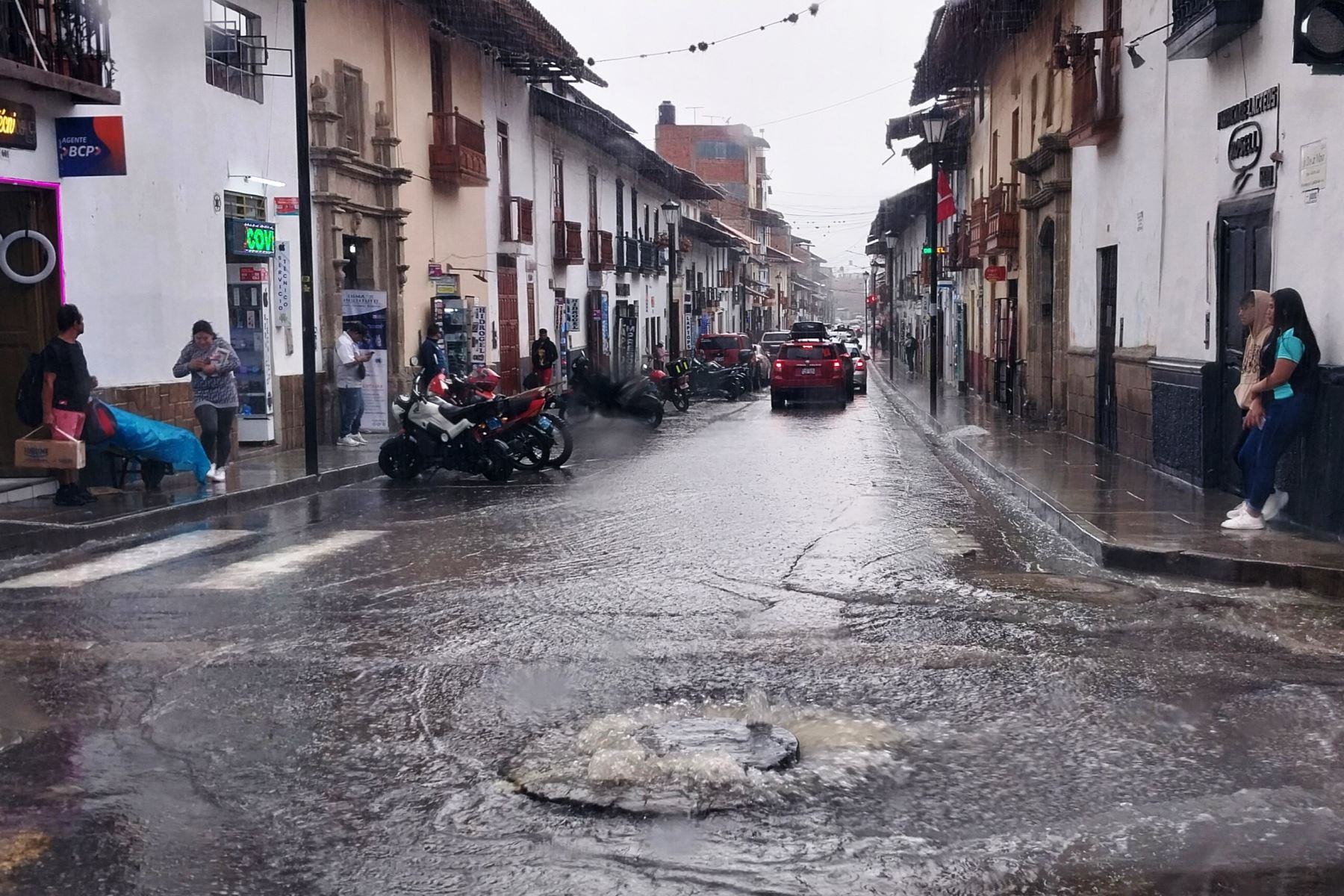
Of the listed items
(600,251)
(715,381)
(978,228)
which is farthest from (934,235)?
(600,251)

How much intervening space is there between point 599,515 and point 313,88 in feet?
31.1

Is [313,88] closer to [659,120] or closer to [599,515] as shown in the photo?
[599,515]

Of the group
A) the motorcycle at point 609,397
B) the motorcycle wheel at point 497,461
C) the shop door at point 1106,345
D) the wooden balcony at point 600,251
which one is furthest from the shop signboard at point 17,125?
the wooden balcony at point 600,251

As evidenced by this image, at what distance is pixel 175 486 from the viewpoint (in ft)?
41.7

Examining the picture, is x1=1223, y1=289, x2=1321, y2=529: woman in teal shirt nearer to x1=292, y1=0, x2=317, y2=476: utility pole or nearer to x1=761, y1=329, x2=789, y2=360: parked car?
x1=292, y1=0, x2=317, y2=476: utility pole

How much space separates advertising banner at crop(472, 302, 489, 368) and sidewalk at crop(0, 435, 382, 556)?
852 cm

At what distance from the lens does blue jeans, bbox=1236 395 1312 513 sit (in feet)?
30.5

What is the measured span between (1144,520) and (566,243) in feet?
75.6

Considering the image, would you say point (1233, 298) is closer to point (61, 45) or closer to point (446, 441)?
point (446, 441)

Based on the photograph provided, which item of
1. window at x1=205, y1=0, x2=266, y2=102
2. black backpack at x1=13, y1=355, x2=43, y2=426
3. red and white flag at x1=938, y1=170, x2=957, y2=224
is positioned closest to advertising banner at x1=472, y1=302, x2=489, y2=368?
window at x1=205, y1=0, x2=266, y2=102

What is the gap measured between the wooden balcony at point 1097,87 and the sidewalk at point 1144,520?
12.4 ft

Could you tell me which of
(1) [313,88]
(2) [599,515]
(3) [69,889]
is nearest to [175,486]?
(2) [599,515]

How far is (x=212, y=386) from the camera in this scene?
13.1 metres

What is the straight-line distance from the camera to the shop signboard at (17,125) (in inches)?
452
